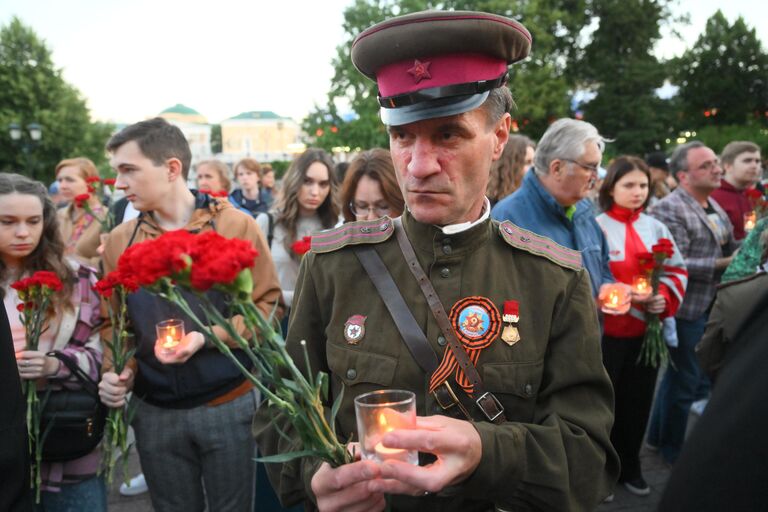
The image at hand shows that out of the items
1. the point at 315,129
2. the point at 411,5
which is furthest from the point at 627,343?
the point at 411,5

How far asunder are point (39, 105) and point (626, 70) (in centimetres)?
4000

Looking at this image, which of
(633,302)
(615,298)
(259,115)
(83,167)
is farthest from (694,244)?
(259,115)

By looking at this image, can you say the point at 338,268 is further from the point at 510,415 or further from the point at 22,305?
the point at 22,305

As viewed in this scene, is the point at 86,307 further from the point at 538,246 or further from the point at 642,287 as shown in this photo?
the point at 642,287

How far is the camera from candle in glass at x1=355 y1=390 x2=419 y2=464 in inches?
51.6

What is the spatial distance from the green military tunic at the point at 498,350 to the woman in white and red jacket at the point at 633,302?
2.78 meters

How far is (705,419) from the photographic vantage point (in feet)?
3.04

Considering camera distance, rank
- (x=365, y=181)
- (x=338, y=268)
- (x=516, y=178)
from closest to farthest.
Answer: (x=338, y=268) → (x=365, y=181) → (x=516, y=178)

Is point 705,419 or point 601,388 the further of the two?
point 601,388

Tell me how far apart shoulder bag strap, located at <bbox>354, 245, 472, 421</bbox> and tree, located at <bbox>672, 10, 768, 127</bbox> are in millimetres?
54119

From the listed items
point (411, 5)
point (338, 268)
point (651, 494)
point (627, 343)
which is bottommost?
point (651, 494)

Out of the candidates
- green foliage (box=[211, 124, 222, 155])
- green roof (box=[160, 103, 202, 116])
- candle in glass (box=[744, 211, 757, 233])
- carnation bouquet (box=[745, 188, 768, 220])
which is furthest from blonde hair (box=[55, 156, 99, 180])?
green foliage (box=[211, 124, 222, 155])

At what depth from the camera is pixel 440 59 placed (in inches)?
65.5

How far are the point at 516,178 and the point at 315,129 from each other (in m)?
28.3
